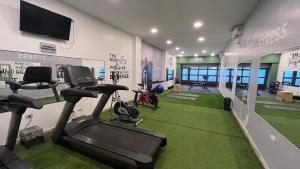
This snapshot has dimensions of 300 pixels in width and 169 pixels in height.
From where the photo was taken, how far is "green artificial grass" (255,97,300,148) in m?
1.60

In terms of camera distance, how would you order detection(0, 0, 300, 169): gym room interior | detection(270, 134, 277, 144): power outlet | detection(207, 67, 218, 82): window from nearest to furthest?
detection(0, 0, 300, 169): gym room interior
detection(270, 134, 277, 144): power outlet
detection(207, 67, 218, 82): window

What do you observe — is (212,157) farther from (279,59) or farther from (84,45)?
(84,45)

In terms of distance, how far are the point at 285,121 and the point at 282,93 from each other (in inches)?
15.3

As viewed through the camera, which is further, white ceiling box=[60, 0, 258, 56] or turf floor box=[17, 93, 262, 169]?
white ceiling box=[60, 0, 258, 56]

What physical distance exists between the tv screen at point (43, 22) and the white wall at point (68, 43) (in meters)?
0.11

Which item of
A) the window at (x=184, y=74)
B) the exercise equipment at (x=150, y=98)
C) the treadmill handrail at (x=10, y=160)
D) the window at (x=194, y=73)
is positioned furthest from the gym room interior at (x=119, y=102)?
the window at (x=184, y=74)

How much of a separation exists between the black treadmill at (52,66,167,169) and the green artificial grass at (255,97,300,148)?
165 centimetres

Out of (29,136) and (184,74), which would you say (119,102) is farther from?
(184,74)

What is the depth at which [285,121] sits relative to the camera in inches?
71.6

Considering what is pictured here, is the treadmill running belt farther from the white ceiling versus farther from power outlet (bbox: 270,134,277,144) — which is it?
the white ceiling

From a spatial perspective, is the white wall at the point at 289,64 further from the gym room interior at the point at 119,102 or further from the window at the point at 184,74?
the window at the point at 184,74

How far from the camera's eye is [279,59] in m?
2.01

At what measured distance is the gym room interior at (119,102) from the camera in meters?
1.80

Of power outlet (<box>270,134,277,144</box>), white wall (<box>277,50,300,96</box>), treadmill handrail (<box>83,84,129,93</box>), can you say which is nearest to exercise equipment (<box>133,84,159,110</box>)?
treadmill handrail (<box>83,84,129,93</box>)
